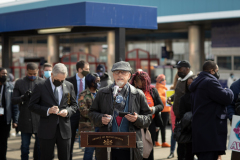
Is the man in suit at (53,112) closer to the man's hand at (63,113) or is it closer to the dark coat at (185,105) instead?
the man's hand at (63,113)

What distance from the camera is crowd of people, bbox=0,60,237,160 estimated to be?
472 cm

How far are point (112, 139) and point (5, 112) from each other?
4.08 metres

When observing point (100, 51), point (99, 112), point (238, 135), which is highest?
point (100, 51)

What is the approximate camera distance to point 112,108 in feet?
15.4

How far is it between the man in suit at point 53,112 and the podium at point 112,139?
133 cm

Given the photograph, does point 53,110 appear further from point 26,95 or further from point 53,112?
point 26,95

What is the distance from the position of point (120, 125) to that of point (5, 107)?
3929 mm

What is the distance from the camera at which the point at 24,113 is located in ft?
23.5

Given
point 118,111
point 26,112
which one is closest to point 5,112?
point 26,112

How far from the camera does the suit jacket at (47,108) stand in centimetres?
560

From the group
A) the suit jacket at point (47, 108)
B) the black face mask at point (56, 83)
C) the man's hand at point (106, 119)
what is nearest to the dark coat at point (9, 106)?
the suit jacket at point (47, 108)

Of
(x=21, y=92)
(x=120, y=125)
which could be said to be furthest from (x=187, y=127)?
(x=21, y=92)

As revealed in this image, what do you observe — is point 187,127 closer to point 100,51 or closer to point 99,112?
point 99,112

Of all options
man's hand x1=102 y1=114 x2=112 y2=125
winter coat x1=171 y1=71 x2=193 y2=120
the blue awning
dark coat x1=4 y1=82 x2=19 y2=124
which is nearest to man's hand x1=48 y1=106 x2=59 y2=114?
man's hand x1=102 y1=114 x2=112 y2=125
